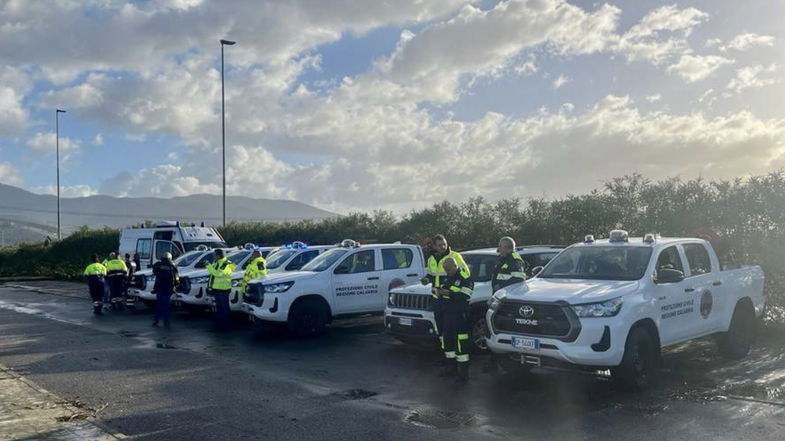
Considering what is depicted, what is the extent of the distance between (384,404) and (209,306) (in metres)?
10.3

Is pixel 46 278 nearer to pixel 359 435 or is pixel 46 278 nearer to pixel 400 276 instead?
pixel 400 276

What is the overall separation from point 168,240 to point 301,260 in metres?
8.52

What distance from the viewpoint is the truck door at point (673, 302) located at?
342 inches

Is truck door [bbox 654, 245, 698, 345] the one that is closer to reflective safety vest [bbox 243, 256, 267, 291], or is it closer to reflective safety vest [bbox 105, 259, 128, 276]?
reflective safety vest [bbox 243, 256, 267, 291]

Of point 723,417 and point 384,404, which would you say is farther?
point 384,404

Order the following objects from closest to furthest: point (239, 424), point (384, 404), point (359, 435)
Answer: point (359, 435) → point (239, 424) → point (384, 404)

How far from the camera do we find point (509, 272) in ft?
34.2

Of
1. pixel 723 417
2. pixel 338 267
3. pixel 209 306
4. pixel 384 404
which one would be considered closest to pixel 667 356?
pixel 723 417

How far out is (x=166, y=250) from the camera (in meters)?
22.7

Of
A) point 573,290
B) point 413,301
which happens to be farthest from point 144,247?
point 573,290

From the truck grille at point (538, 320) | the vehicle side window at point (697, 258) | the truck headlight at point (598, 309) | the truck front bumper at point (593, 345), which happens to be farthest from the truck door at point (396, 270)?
the truck headlight at point (598, 309)

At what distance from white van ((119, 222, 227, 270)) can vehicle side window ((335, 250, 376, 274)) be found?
1026cm

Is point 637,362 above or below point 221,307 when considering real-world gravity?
below

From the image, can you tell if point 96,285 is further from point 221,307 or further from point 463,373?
point 463,373
